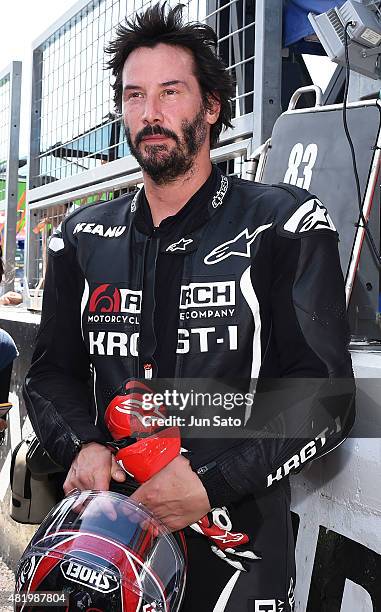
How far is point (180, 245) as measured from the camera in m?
2.11

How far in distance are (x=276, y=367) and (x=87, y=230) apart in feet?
2.08

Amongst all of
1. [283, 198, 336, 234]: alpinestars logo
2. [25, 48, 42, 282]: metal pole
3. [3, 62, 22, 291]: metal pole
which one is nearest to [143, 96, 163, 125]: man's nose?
[283, 198, 336, 234]: alpinestars logo

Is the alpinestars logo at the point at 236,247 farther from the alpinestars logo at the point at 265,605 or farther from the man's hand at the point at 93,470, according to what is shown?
the alpinestars logo at the point at 265,605

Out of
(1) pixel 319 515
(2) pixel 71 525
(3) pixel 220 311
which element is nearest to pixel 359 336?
(1) pixel 319 515

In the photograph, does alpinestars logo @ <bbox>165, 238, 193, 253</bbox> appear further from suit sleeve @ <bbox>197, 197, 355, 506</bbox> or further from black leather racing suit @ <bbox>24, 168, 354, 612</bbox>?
suit sleeve @ <bbox>197, 197, 355, 506</bbox>

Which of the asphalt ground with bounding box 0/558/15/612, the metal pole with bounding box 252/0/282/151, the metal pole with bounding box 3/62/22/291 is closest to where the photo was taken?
the metal pole with bounding box 252/0/282/151

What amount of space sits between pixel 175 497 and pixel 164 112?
0.93 m

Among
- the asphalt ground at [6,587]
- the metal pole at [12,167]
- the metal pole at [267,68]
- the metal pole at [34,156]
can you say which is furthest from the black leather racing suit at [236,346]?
the metal pole at [12,167]

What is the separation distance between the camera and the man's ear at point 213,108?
2244 millimetres

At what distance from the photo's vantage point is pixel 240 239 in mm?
2059

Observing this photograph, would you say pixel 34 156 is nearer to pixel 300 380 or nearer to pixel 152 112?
pixel 152 112

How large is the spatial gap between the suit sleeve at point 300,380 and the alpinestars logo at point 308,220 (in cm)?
2

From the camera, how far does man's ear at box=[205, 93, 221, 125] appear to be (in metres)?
2.24

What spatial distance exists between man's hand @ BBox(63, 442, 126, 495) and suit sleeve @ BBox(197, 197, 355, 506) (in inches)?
8.8
